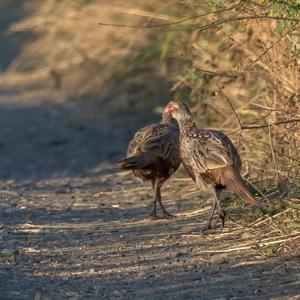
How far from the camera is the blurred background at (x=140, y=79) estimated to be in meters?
7.50

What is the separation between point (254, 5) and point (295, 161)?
112 cm

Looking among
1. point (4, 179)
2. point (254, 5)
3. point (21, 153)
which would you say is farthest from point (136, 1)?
point (254, 5)

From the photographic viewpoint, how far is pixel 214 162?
23.0 feet

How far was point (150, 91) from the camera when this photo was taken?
12.6 m

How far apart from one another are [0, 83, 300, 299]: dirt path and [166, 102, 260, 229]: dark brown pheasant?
0.32 meters

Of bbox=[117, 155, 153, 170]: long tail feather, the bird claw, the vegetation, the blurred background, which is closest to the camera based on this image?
the vegetation

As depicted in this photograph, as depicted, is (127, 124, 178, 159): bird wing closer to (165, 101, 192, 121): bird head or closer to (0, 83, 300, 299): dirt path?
(165, 101, 192, 121): bird head

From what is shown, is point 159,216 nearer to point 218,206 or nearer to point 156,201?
point 156,201

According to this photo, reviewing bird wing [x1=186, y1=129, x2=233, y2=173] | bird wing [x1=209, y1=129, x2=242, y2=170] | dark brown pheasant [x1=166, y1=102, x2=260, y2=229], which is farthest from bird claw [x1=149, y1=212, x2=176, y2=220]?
bird wing [x1=209, y1=129, x2=242, y2=170]

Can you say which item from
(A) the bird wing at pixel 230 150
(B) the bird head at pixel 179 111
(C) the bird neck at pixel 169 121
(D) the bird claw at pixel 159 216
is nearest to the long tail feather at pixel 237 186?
(A) the bird wing at pixel 230 150

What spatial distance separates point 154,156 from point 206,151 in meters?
0.90

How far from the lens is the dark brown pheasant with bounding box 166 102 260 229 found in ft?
22.7

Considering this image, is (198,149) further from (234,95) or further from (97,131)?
(97,131)

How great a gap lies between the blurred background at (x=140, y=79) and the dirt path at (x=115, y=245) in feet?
1.85
